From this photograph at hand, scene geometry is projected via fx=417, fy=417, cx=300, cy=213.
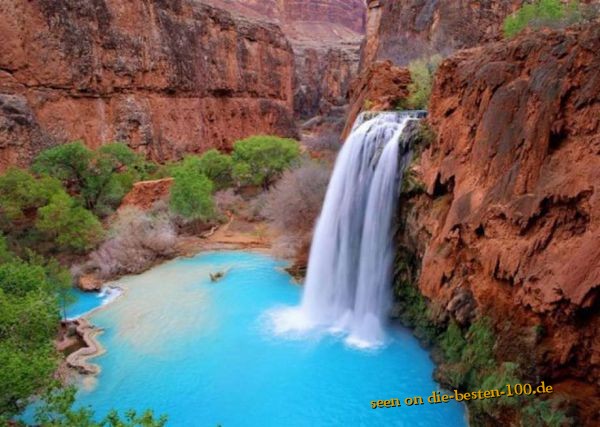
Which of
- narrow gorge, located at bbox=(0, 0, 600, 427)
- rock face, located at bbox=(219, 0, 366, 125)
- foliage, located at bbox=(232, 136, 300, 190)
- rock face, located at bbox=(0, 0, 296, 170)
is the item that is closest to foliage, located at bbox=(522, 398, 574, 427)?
narrow gorge, located at bbox=(0, 0, 600, 427)

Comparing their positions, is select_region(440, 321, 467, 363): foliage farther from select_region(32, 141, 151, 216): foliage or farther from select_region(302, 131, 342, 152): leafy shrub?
select_region(302, 131, 342, 152): leafy shrub

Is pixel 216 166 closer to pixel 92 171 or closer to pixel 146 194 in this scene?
pixel 146 194

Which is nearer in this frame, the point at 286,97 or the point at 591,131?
the point at 591,131

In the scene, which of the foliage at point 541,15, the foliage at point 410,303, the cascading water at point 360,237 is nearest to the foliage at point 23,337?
the cascading water at point 360,237

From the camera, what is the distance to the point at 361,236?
508 inches

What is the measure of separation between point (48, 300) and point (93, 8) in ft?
72.6

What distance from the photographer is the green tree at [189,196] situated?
69.8 feet

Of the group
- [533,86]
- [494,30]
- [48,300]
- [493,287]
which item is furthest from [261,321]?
[494,30]

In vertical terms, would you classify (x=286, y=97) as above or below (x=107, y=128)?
above

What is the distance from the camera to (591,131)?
21.8 ft

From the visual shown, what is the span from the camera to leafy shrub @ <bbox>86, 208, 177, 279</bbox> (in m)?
17.4

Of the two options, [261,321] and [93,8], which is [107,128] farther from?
[261,321]

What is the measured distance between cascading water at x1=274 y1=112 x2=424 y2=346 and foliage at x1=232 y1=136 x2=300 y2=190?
1254cm

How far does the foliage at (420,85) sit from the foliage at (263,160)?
9325mm
